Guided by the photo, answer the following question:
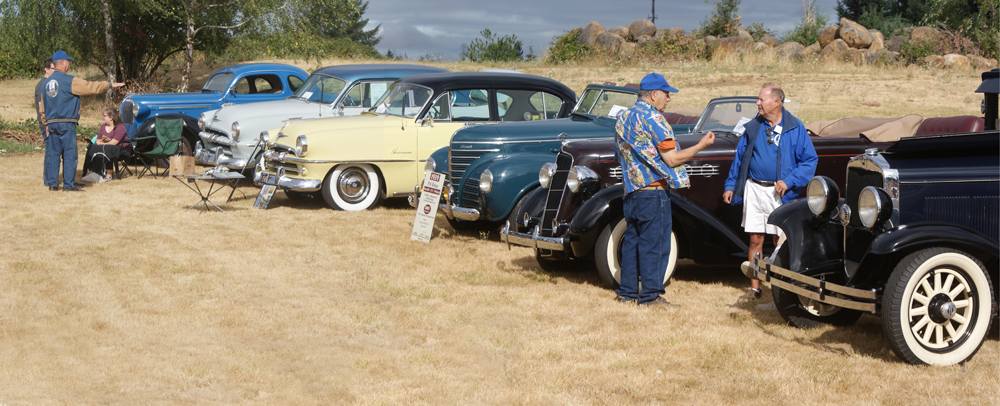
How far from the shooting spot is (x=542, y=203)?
6871 millimetres

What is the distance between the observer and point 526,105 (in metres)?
9.90

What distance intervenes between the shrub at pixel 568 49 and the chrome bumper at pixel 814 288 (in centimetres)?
2777

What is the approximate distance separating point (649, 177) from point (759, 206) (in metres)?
0.87

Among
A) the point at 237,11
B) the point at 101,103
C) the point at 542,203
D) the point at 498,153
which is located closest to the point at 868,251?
the point at 542,203

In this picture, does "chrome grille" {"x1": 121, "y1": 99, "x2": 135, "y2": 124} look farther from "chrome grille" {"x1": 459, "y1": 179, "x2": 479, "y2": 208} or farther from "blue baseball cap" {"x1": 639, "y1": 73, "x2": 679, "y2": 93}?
"blue baseball cap" {"x1": 639, "y1": 73, "x2": 679, "y2": 93}

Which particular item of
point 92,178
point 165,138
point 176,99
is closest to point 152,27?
point 176,99

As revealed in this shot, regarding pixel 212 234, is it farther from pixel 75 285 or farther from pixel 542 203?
pixel 542 203

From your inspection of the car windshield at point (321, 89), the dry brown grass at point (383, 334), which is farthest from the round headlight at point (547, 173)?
the car windshield at point (321, 89)

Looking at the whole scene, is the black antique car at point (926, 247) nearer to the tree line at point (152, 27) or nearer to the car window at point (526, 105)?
the car window at point (526, 105)

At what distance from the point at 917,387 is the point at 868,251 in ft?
2.39

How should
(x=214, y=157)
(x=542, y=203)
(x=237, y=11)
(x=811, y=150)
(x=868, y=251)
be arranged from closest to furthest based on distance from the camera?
(x=868, y=251), (x=811, y=150), (x=542, y=203), (x=214, y=157), (x=237, y=11)

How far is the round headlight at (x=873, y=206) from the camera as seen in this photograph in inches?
170

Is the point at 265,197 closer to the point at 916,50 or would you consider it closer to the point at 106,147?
the point at 106,147

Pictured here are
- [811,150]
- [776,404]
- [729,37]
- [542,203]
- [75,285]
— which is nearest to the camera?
[776,404]
